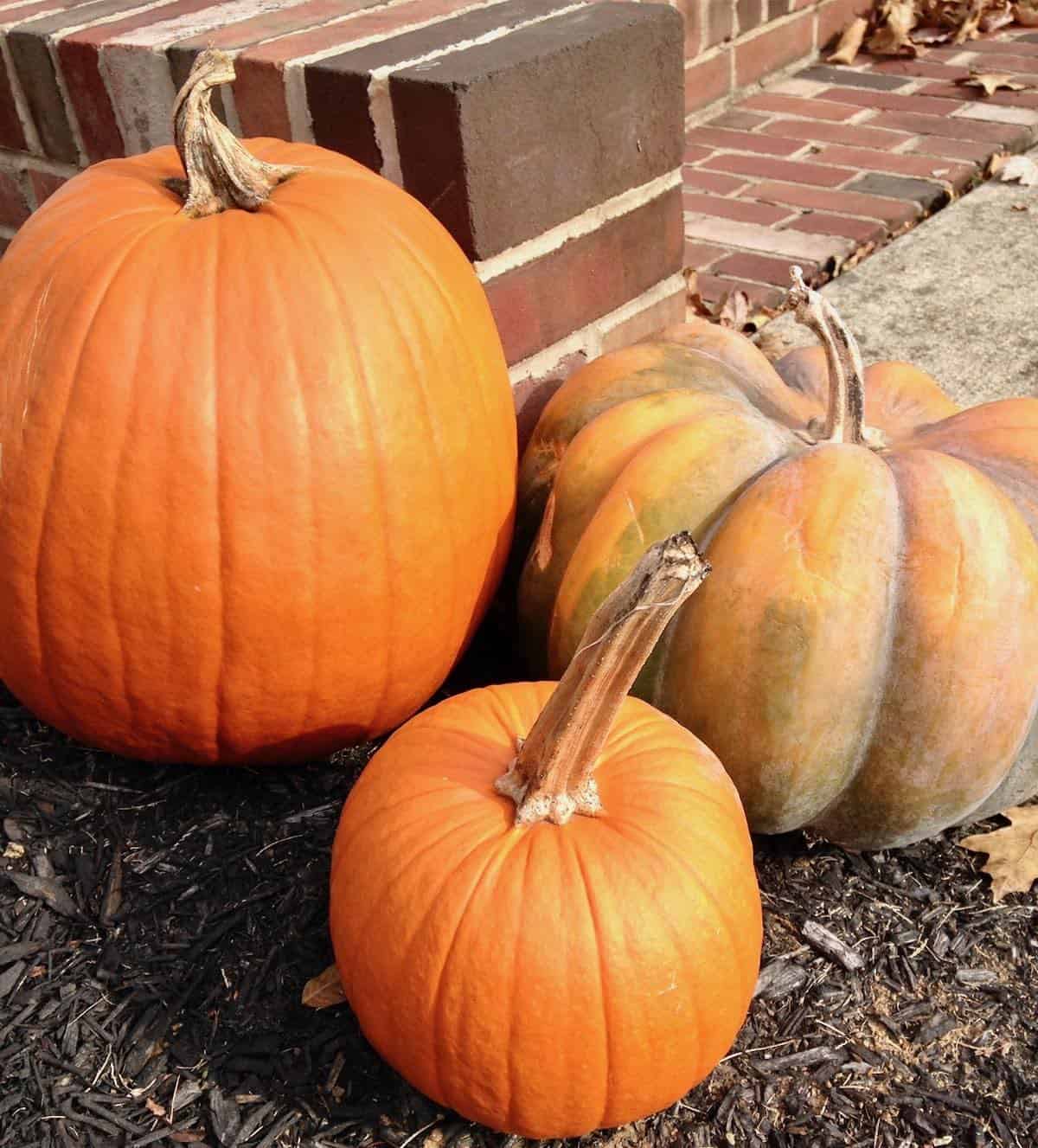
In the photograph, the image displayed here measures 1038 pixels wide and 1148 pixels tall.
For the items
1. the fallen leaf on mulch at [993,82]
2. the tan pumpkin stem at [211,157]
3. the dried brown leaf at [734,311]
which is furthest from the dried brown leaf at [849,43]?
the tan pumpkin stem at [211,157]

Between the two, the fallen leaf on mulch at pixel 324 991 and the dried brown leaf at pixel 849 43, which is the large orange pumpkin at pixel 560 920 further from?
the dried brown leaf at pixel 849 43

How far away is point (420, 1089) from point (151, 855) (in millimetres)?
604

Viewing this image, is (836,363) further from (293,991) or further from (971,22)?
(971,22)

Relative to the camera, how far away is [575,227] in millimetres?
2373

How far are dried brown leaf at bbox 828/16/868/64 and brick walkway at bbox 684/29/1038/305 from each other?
0.17 feet

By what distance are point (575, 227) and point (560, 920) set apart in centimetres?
142

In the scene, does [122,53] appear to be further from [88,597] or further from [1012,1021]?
[1012,1021]

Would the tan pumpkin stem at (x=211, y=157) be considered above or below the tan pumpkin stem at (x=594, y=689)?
above

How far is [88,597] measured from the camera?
70.9 inches

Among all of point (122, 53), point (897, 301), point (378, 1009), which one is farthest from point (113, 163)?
point (897, 301)

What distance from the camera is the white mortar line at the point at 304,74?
85.7 inches

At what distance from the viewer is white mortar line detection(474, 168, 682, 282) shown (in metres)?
2.24

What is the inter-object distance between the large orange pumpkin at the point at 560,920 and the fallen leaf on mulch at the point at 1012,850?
1.84 ft

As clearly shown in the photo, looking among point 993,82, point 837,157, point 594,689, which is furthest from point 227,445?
point 993,82
